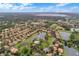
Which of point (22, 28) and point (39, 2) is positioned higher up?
point (39, 2)

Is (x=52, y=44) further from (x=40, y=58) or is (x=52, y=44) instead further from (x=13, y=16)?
(x=13, y=16)

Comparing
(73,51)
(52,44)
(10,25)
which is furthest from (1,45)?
(73,51)

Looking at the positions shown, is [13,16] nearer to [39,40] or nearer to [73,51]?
[39,40]

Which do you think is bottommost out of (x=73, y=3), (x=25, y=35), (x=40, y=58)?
(x=40, y=58)

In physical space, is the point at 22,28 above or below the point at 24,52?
above

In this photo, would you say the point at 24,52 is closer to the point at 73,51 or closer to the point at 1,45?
the point at 1,45

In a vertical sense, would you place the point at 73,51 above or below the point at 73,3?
below

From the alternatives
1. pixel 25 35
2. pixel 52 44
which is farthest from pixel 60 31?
pixel 25 35
